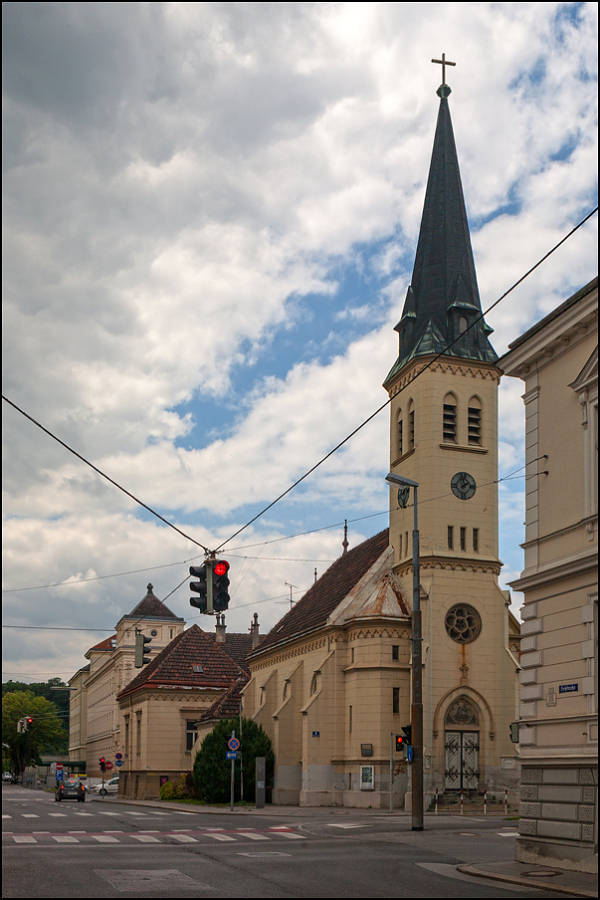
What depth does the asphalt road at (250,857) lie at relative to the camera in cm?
1366

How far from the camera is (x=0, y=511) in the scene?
336 inches

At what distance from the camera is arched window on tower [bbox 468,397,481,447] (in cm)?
4456

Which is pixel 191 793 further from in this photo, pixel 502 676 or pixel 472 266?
pixel 472 266

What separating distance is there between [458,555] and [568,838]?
2579cm

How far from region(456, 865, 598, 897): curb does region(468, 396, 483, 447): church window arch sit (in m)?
29.0

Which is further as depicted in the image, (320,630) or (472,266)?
(472,266)

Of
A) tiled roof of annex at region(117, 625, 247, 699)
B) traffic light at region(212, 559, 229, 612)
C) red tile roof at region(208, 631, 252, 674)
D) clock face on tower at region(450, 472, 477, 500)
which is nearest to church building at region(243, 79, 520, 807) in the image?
clock face on tower at region(450, 472, 477, 500)

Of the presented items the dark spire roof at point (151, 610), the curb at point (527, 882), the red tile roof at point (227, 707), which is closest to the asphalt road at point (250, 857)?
the curb at point (527, 882)

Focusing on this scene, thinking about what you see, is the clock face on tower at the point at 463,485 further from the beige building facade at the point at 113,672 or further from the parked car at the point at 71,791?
the beige building facade at the point at 113,672

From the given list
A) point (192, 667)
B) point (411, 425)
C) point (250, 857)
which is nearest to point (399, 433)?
point (411, 425)

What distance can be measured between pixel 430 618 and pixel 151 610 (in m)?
61.5

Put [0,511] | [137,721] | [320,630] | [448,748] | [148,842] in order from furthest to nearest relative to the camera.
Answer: [137,721]
[320,630]
[448,748]
[148,842]
[0,511]

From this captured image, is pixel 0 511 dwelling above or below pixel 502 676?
above

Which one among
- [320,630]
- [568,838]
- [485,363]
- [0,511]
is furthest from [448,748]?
[0,511]
